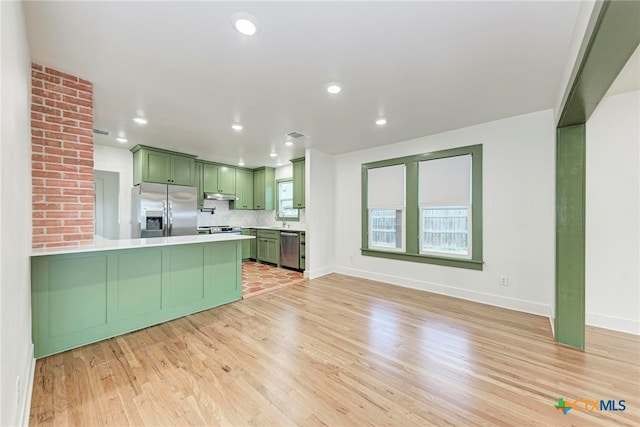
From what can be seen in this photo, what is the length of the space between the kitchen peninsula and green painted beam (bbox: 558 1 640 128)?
354 cm

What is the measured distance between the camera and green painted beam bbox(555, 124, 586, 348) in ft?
7.93

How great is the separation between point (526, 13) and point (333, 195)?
418 centimetres

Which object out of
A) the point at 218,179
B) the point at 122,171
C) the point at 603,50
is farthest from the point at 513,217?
the point at 122,171

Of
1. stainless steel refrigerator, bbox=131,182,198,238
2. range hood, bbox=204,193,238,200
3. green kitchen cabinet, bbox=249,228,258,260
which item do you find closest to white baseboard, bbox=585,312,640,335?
green kitchen cabinet, bbox=249,228,258,260

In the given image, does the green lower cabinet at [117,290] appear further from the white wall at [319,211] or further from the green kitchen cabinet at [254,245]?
the green kitchen cabinet at [254,245]

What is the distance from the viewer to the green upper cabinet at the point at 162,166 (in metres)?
4.84

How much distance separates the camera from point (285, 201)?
6.81 meters

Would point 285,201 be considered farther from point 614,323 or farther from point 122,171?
point 614,323

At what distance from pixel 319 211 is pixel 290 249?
1114 millimetres

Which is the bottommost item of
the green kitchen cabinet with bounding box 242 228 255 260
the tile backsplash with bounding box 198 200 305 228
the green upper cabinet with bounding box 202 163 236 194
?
the green kitchen cabinet with bounding box 242 228 255 260

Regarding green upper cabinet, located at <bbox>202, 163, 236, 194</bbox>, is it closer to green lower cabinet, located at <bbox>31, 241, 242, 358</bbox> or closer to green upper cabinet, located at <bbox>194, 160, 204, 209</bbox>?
green upper cabinet, located at <bbox>194, 160, 204, 209</bbox>

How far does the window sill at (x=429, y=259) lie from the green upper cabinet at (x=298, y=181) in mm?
1762

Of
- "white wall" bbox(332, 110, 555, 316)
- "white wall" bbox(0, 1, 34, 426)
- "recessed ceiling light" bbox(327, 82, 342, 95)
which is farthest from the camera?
"white wall" bbox(332, 110, 555, 316)

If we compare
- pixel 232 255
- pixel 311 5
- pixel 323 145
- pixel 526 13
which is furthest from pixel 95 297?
pixel 526 13
